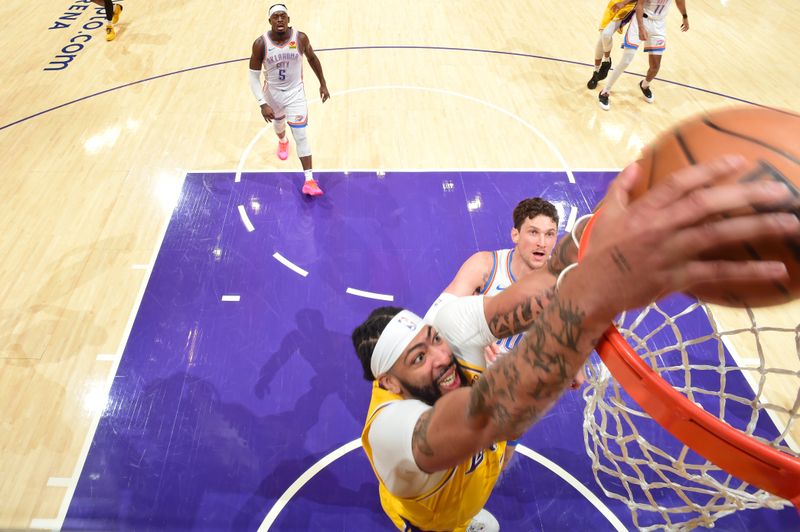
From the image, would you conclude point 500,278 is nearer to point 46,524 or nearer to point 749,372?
point 749,372

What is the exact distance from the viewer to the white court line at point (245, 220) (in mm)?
Result: 5289

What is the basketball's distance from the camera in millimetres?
945

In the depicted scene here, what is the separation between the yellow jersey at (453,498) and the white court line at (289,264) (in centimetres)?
272

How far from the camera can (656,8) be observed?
664 cm

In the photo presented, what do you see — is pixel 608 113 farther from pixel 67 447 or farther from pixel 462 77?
pixel 67 447

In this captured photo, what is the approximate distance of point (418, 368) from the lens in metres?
2.07

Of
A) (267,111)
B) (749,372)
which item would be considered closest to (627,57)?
(749,372)

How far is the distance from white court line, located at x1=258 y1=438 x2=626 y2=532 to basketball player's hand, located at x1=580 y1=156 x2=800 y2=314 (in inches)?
121

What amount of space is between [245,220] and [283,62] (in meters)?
1.65

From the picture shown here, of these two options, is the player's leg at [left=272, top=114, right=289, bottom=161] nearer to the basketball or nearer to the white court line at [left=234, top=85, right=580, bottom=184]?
the white court line at [left=234, top=85, right=580, bottom=184]

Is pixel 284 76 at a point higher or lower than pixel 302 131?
higher

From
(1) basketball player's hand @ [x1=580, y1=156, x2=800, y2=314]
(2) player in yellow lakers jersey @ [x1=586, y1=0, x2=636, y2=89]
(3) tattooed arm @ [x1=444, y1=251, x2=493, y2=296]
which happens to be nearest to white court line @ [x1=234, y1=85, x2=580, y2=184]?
(2) player in yellow lakers jersey @ [x1=586, y1=0, x2=636, y2=89]

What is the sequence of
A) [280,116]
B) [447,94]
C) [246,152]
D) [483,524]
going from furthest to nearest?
[447,94]
[246,152]
[280,116]
[483,524]

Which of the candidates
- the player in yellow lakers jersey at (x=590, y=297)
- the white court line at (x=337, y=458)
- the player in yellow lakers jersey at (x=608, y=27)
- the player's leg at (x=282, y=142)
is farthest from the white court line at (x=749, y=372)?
the player's leg at (x=282, y=142)
